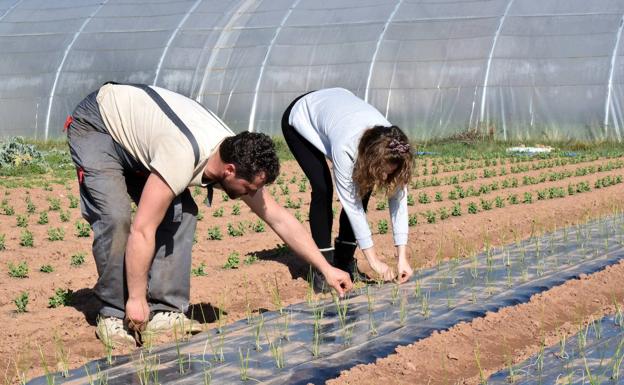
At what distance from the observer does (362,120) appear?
18.0 feet

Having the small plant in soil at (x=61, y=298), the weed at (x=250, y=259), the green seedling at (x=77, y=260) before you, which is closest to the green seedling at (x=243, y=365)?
the small plant in soil at (x=61, y=298)

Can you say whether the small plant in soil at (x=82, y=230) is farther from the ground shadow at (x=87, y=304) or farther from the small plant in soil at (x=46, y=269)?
the ground shadow at (x=87, y=304)

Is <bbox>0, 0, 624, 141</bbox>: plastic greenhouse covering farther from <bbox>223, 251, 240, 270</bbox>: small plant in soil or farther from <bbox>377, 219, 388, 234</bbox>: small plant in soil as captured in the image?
<bbox>223, 251, 240, 270</bbox>: small plant in soil

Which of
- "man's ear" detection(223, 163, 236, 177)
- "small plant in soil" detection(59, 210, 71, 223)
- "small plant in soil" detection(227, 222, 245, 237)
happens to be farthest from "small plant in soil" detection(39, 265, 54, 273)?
"man's ear" detection(223, 163, 236, 177)

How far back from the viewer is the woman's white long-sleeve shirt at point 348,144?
5.39 meters

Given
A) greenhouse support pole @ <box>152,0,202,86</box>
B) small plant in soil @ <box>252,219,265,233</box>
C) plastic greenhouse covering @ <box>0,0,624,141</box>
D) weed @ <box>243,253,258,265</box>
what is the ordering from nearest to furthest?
weed @ <box>243,253,258,265</box> < small plant in soil @ <box>252,219,265,233</box> < plastic greenhouse covering @ <box>0,0,624,141</box> < greenhouse support pole @ <box>152,0,202,86</box>

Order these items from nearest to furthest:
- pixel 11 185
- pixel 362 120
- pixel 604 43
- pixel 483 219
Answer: pixel 362 120 → pixel 483 219 → pixel 11 185 → pixel 604 43

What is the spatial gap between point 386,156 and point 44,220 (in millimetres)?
4918

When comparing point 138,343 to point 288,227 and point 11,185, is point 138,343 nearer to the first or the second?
point 288,227

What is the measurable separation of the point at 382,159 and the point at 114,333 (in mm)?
1576

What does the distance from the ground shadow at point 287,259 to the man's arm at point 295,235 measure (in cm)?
189

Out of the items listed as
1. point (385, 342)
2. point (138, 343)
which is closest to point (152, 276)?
point (138, 343)

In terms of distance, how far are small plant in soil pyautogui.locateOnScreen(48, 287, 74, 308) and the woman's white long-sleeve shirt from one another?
167 centimetres

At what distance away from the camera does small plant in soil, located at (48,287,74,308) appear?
568 cm
